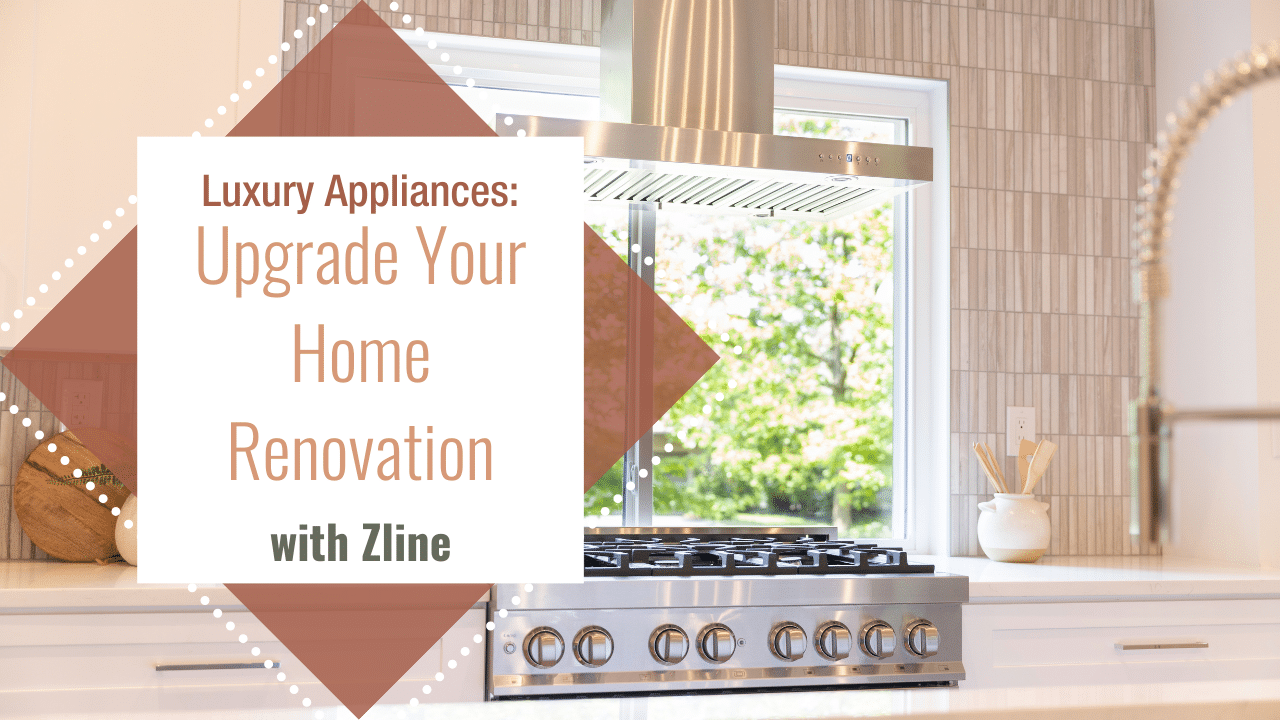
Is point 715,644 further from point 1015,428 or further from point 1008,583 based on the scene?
point 1015,428

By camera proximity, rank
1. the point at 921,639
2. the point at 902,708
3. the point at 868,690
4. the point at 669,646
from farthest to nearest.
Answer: the point at 921,639, the point at 669,646, the point at 868,690, the point at 902,708

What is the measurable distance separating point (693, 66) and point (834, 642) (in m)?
1.20

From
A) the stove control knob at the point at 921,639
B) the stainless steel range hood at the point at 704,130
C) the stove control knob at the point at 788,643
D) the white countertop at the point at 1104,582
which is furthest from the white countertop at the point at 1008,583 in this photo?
the stainless steel range hood at the point at 704,130

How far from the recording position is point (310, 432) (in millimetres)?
2215

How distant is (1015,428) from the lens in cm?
270

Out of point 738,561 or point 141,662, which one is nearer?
point 141,662

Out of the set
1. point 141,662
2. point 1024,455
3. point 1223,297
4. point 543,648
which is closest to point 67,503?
point 141,662

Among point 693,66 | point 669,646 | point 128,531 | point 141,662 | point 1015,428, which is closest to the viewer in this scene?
point 141,662

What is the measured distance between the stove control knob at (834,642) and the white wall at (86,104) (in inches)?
59.0

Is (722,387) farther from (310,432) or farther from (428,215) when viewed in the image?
(310,432)

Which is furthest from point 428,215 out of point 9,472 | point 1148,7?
point 1148,7

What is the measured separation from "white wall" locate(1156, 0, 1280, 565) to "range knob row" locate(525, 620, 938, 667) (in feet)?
3.47

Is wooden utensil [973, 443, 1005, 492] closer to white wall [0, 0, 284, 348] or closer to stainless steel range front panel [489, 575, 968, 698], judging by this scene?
stainless steel range front panel [489, 575, 968, 698]

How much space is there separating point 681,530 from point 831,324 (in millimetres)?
678
